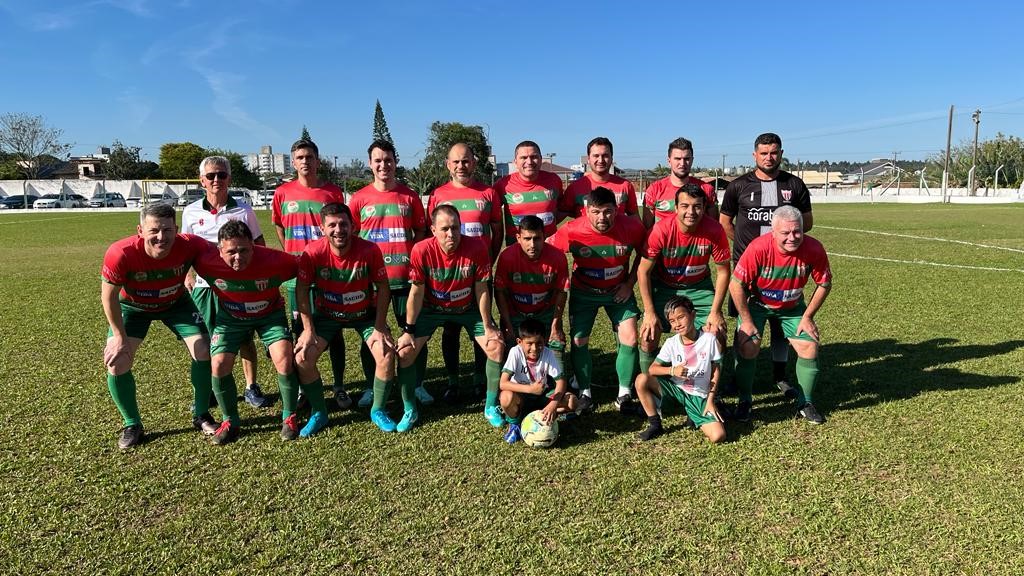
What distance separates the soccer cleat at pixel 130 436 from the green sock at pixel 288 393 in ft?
3.02

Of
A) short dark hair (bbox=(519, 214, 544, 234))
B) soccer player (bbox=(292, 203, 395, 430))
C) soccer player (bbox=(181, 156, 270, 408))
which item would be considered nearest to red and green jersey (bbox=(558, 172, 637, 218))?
short dark hair (bbox=(519, 214, 544, 234))

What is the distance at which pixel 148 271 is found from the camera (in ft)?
12.9

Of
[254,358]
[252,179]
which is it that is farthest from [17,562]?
[252,179]

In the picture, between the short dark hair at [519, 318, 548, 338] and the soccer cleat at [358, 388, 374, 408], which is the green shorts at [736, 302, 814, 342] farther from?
the soccer cleat at [358, 388, 374, 408]

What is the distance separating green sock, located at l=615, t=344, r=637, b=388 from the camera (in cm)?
442

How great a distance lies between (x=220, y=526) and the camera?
2965 millimetres

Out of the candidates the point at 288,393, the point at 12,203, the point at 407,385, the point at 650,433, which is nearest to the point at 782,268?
the point at 650,433

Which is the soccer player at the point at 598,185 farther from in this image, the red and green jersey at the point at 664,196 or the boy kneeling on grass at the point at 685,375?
the boy kneeling on grass at the point at 685,375

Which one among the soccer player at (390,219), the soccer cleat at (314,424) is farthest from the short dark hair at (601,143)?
the soccer cleat at (314,424)

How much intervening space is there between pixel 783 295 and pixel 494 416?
86.3 inches

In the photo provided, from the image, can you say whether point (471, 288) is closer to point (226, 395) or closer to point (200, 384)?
point (226, 395)

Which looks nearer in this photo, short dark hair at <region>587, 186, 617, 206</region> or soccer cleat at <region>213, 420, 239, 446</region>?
soccer cleat at <region>213, 420, 239, 446</region>

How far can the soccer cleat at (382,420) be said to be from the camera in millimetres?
4089

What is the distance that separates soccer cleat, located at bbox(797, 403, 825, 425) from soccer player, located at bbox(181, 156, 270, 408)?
12.8 feet
